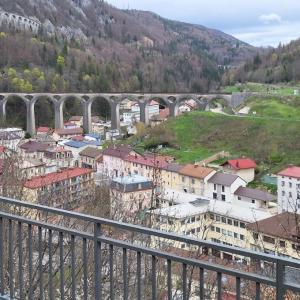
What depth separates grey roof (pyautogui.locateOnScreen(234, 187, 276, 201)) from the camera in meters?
23.9

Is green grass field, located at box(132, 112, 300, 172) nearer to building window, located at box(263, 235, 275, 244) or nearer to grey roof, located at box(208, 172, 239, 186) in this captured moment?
grey roof, located at box(208, 172, 239, 186)

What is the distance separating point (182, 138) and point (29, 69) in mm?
42958

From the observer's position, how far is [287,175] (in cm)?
2502

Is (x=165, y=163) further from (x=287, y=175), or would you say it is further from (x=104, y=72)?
(x=104, y=72)

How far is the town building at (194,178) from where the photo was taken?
27.9 m

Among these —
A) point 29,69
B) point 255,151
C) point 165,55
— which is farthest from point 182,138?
point 165,55

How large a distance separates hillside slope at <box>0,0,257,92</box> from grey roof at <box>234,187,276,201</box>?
49672 mm

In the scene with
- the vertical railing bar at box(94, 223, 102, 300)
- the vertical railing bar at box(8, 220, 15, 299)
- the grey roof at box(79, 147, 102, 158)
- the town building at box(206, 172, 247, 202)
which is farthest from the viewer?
the grey roof at box(79, 147, 102, 158)

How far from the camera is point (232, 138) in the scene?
41312 millimetres

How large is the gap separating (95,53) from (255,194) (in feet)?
342

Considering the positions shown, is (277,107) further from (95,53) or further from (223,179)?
(95,53)

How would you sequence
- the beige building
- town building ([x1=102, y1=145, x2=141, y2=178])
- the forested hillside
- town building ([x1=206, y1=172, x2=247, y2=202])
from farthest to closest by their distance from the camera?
Answer: the forested hillside
town building ([x1=102, y1=145, x2=141, y2=178])
town building ([x1=206, y1=172, x2=247, y2=202])
the beige building

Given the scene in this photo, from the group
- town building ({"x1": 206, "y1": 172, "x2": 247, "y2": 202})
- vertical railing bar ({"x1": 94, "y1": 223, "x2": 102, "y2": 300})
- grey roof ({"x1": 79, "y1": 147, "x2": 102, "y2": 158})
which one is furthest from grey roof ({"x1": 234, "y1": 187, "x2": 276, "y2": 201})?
vertical railing bar ({"x1": 94, "y1": 223, "x2": 102, "y2": 300})

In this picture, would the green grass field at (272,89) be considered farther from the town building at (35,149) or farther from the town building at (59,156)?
the town building at (35,149)
